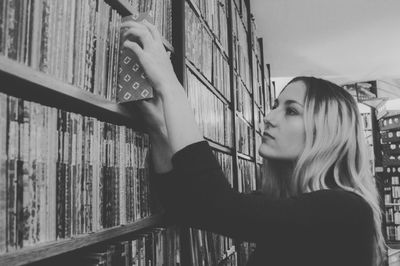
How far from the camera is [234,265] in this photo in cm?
192

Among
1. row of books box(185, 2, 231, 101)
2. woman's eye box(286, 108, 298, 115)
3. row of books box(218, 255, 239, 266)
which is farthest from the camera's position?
row of books box(218, 255, 239, 266)

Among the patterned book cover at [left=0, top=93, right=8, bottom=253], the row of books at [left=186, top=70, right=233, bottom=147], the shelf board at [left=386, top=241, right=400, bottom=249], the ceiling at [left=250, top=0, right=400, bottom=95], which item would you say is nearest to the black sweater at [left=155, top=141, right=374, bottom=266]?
the patterned book cover at [left=0, top=93, right=8, bottom=253]

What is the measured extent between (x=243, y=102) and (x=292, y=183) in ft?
4.92

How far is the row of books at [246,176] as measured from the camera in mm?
2196

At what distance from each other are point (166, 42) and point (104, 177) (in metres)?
0.55

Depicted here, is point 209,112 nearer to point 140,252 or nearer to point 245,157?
point 140,252

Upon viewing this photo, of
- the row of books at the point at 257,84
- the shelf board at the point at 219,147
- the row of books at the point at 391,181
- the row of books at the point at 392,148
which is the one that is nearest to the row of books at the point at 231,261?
the shelf board at the point at 219,147

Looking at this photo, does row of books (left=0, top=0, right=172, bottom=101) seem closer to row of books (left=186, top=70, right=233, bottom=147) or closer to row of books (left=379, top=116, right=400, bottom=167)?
row of books (left=186, top=70, right=233, bottom=147)

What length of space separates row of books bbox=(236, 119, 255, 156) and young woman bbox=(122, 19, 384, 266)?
109cm

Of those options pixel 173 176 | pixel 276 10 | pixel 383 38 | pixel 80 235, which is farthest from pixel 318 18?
pixel 80 235

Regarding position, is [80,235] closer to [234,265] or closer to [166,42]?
[166,42]

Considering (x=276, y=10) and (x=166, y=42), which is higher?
(x=276, y=10)

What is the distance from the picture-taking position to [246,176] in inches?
95.3

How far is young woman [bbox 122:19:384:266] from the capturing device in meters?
0.79
